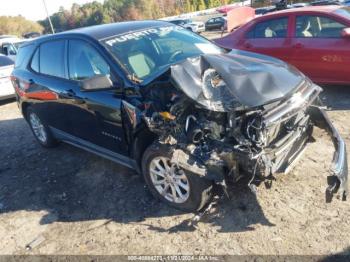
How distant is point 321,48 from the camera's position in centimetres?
584

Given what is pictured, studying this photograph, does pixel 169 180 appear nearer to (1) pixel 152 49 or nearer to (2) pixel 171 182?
(2) pixel 171 182

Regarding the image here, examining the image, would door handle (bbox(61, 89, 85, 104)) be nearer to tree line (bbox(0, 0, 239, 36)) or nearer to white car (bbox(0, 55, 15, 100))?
white car (bbox(0, 55, 15, 100))

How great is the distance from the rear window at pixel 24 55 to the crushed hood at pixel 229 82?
127 inches

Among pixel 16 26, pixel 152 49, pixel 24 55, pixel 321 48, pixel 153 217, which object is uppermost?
pixel 152 49

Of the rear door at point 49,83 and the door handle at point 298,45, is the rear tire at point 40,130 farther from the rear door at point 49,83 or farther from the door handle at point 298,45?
the door handle at point 298,45

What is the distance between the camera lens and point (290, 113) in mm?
3113

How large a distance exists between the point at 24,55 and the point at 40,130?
1249 millimetres

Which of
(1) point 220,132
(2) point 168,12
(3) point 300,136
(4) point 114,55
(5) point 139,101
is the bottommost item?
(2) point 168,12

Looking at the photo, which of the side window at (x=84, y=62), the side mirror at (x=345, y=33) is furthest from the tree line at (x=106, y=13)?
the side window at (x=84, y=62)

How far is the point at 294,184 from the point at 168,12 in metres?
67.9

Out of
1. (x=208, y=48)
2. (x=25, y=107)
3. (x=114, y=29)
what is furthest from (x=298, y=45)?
(x=25, y=107)

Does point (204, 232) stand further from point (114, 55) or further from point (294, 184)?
point (114, 55)

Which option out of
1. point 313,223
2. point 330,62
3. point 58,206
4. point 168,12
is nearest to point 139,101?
point 58,206

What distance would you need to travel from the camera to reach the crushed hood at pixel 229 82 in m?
3.03
